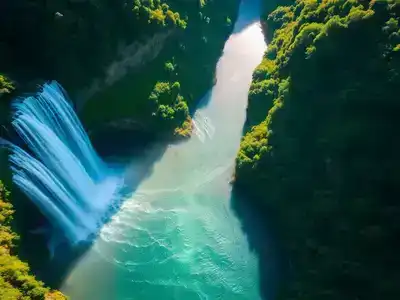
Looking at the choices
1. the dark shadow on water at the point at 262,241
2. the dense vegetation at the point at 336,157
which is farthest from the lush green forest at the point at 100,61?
the dense vegetation at the point at 336,157

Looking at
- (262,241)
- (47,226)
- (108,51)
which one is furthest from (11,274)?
(108,51)

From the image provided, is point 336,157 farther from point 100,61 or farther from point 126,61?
point 100,61

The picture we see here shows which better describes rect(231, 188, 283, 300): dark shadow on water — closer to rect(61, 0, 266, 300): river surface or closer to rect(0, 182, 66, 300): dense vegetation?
rect(61, 0, 266, 300): river surface

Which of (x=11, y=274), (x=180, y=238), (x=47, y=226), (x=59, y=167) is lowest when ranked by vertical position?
(x=11, y=274)

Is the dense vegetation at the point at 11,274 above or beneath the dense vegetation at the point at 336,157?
beneath

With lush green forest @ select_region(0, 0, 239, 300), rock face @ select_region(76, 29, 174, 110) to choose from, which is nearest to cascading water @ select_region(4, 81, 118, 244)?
lush green forest @ select_region(0, 0, 239, 300)

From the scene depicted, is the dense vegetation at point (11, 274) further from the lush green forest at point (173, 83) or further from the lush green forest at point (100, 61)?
the lush green forest at point (173, 83)
